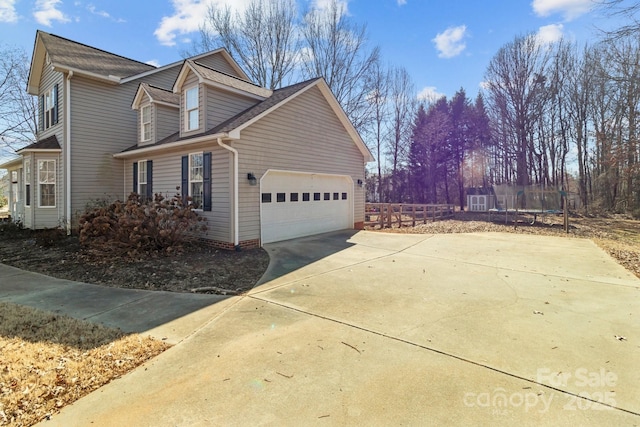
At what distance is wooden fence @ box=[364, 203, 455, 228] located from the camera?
1560 centimetres

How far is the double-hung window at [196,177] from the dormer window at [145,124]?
3.79 m

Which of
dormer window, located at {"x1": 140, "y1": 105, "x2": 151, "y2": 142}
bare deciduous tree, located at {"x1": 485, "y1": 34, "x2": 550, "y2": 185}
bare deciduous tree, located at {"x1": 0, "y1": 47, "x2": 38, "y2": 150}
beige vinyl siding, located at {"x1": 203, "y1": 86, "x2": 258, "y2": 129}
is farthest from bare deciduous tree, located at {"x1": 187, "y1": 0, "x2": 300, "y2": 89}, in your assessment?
bare deciduous tree, located at {"x1": 485, "y1": 34, "x2": 550, "y2": 185}

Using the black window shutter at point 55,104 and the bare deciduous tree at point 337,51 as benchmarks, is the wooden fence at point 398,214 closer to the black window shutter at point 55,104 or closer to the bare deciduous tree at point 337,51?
the bare deciduous tree at point 337,51

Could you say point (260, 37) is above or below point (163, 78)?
above

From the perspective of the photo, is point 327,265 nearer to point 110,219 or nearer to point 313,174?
→ point 313,174

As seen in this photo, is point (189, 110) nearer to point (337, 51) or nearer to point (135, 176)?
point (135, 176)

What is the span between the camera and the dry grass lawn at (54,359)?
2529 millimetres

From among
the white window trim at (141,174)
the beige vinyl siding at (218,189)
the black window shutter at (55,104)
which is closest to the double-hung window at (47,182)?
the black window shutter at (55,104)

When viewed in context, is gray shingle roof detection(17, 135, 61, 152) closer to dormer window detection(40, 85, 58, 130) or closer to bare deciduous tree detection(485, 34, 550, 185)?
dormer window detection(40, 85, 58, 130)

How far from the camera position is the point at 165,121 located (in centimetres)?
1205

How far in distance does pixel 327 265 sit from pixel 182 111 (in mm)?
7304

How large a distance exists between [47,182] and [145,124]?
4.46 m

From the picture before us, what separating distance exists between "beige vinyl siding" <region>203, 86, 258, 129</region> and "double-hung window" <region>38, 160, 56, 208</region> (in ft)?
24.3

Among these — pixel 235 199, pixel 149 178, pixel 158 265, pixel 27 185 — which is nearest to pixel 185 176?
pixel 149 178
